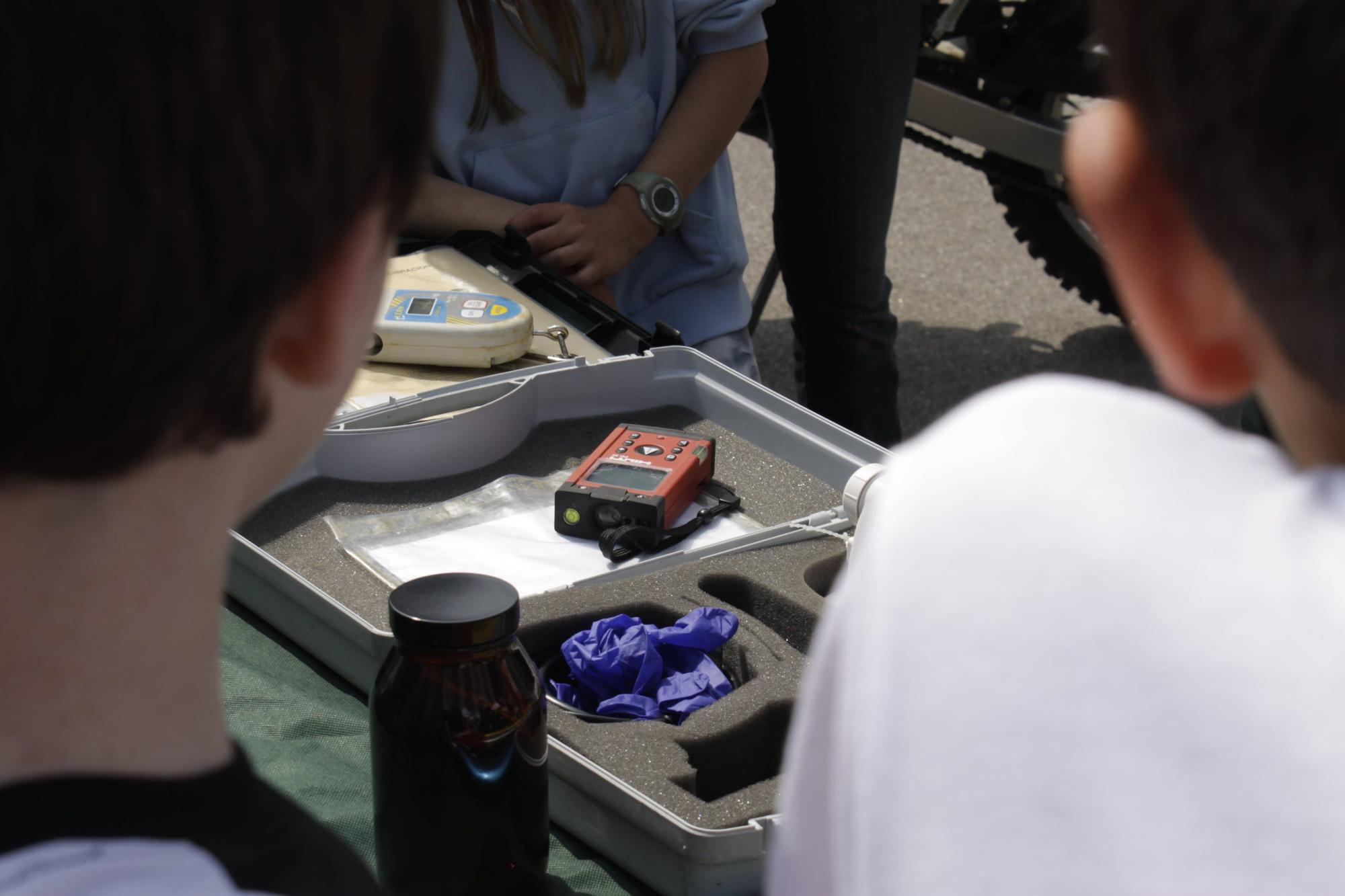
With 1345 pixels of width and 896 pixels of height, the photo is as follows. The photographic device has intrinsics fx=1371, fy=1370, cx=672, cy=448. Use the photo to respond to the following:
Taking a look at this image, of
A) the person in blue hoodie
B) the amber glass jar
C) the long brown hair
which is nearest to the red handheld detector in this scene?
the amber glass jar

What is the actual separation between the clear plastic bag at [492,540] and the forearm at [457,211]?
1.56ft

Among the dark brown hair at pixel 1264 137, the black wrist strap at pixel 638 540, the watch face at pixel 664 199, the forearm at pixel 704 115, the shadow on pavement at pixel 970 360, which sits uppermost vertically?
the dark brown hair at pixel 1264 137

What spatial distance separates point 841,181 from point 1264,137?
5.30 feet

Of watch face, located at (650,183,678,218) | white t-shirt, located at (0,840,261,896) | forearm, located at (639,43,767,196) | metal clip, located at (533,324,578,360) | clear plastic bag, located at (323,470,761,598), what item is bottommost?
clear plastic bag, located at (323,470,761,598)

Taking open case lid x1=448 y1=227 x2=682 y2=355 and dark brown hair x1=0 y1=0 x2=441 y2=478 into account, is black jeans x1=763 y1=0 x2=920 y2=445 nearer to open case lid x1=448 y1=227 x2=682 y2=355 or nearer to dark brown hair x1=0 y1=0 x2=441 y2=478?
open case lid x1=448 y1=227 x2=682 y2=355

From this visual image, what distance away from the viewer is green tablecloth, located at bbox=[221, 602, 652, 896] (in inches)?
28.0

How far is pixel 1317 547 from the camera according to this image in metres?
0.26

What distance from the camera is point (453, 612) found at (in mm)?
621

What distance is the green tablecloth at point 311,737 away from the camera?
0.71m

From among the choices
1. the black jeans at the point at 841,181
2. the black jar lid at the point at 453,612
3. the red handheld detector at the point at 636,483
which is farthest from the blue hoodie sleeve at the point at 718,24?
the black jar lid at the point at 453,612

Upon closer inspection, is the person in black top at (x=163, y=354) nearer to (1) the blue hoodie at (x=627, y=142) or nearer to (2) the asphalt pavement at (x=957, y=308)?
(1) the blue hoodie at (x=627, y=142)

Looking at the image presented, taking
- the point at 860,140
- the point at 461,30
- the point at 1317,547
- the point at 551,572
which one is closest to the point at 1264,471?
the point at 1317,547

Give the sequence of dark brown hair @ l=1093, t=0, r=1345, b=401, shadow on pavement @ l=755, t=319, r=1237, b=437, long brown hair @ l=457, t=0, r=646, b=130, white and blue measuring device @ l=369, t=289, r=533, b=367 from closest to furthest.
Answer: dark brown hair @ l=1093, t=0, r=1345, b=401
white and blue measuring device @ l=369, t=289, r=533, b=367
long brown hair @ l=457, t=0, r=646, b=130
shadow on pavement @ l=755, t=319, r=1237, b=437

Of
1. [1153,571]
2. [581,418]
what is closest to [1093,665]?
[1153,571]
